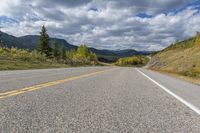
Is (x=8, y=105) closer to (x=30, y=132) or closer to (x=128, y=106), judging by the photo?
(x=30, y=132)

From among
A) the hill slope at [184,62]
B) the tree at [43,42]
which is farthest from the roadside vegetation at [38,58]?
the hill slope at [184,62]

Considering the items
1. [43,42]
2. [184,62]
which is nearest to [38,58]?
[43,42]

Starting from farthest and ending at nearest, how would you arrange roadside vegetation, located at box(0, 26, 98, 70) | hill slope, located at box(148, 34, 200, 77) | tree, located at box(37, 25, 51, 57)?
tree, located at box(37, 25, 51, 57)
hill slope, located at box(148, 34, 200, 77)
roadside vegetation, located at box(0, 26, 98, 70)

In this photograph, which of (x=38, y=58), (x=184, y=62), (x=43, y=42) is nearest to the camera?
(x=38, y=58)

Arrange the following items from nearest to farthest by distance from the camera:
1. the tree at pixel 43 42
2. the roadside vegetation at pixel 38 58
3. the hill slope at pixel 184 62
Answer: the roadside vegetation at pixel 38 58
the hill slope at pixel 184 62
the tree at pixel 43 42

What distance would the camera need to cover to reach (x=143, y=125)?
4910 millimetres

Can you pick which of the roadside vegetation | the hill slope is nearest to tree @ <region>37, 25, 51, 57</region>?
the roadside vegetation

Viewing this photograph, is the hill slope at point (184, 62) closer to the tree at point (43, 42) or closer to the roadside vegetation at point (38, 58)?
the roadside vegetation at point (38, 58)

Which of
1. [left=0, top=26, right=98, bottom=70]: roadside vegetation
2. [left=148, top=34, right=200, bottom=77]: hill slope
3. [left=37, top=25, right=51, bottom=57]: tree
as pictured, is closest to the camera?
[left=0, top=26, right=98, bottom=70]: roadside vegetation

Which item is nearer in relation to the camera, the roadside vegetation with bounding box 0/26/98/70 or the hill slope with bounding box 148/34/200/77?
the roadside vegetation with bounding box 0/26/98/70

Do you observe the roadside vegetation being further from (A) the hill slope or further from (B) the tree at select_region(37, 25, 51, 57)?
(A) the hill slope

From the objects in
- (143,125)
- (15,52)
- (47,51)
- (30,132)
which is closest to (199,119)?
(143,125)

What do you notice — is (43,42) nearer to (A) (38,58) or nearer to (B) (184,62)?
(A) (38,58)

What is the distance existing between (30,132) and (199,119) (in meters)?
3.30
